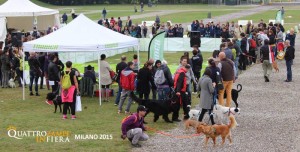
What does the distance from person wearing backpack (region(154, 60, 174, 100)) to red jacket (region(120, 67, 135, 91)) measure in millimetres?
655

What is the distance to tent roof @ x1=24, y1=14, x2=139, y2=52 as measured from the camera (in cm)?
1647

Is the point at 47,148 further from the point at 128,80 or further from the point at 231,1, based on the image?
the point at 231,1

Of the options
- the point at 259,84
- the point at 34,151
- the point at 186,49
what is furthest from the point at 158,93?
the point at 186,49

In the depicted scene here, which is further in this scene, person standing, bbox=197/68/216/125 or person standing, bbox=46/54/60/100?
person standing, bbox=46/54/60/100

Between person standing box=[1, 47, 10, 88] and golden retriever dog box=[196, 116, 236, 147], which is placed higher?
person standing box=[1, 47, 10, 88]

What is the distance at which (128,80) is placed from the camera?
1509cm


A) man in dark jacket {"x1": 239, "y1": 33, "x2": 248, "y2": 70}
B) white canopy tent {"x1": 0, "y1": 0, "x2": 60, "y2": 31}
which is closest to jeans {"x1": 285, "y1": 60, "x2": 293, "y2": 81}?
man in dark jacket {"x1": 239, "y1": 33, "x2": 248, "y2": 70}

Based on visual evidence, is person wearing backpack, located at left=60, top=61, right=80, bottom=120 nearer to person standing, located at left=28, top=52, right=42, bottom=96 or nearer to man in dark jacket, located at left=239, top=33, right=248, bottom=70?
person standing, located at left=28, top=52, right=42, bottom=96

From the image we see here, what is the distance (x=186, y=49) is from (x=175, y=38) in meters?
0.92

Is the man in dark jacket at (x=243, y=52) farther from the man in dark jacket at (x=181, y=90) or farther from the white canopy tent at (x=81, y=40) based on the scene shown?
the man in dark jacket at (x=181, y=90)

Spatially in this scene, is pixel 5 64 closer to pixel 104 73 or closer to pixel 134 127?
pixel 104 73

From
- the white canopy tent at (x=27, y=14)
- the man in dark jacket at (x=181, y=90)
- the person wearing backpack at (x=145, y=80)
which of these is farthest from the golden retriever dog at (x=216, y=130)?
the white canopy tent at (x=27, y=14)

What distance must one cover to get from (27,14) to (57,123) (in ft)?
63.9

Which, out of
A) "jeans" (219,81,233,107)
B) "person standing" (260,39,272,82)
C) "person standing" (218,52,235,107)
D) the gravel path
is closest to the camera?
the gravel path
